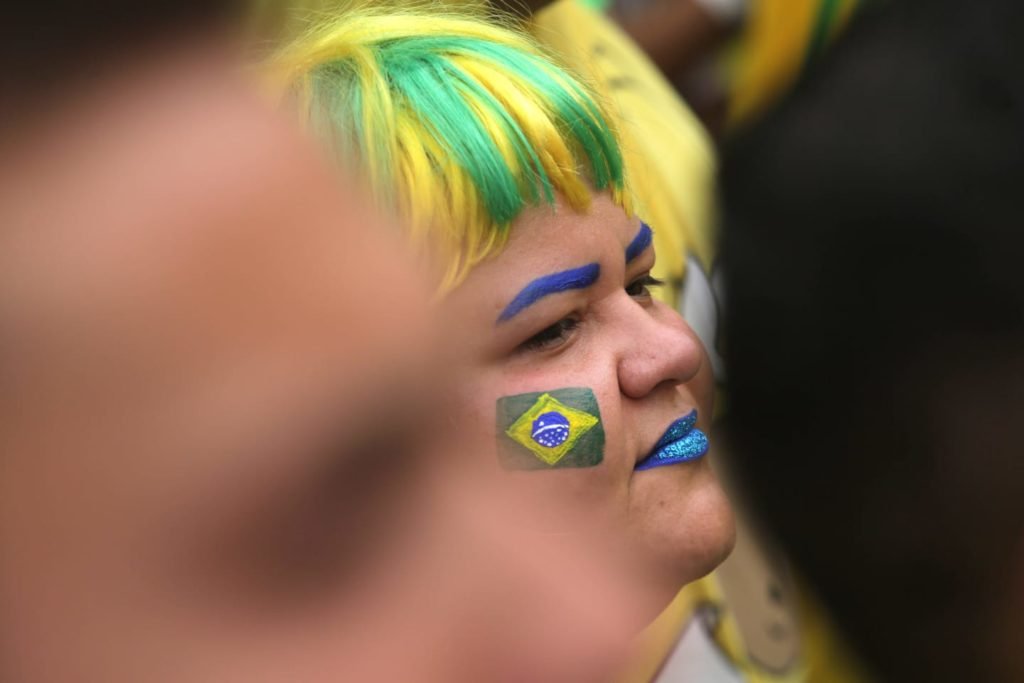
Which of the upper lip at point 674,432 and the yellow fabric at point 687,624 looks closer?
the upper lip at point 674,432

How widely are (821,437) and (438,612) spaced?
569mm

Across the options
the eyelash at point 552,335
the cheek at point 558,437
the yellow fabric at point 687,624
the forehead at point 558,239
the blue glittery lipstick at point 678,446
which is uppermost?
the forehead at point 558,239

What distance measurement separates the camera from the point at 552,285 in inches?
16.6

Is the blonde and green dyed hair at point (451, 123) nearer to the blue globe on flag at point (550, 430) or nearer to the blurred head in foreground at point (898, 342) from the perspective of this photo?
the blue globe on flag at point (550, 430)

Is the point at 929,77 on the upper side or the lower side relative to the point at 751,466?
upper

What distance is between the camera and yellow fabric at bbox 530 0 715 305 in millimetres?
710

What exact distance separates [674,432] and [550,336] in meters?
0.06

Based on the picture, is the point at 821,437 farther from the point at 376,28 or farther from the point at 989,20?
the point at 376,28

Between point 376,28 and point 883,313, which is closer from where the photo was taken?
point 376,28

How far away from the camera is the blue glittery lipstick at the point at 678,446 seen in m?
0.43

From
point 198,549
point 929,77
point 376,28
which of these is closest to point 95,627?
point 198,549

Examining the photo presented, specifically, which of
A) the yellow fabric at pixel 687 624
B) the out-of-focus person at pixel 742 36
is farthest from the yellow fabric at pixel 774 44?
the yellow fabric at pixel 687 624

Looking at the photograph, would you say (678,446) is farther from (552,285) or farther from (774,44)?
(774,44)

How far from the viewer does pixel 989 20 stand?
0.87 meters
